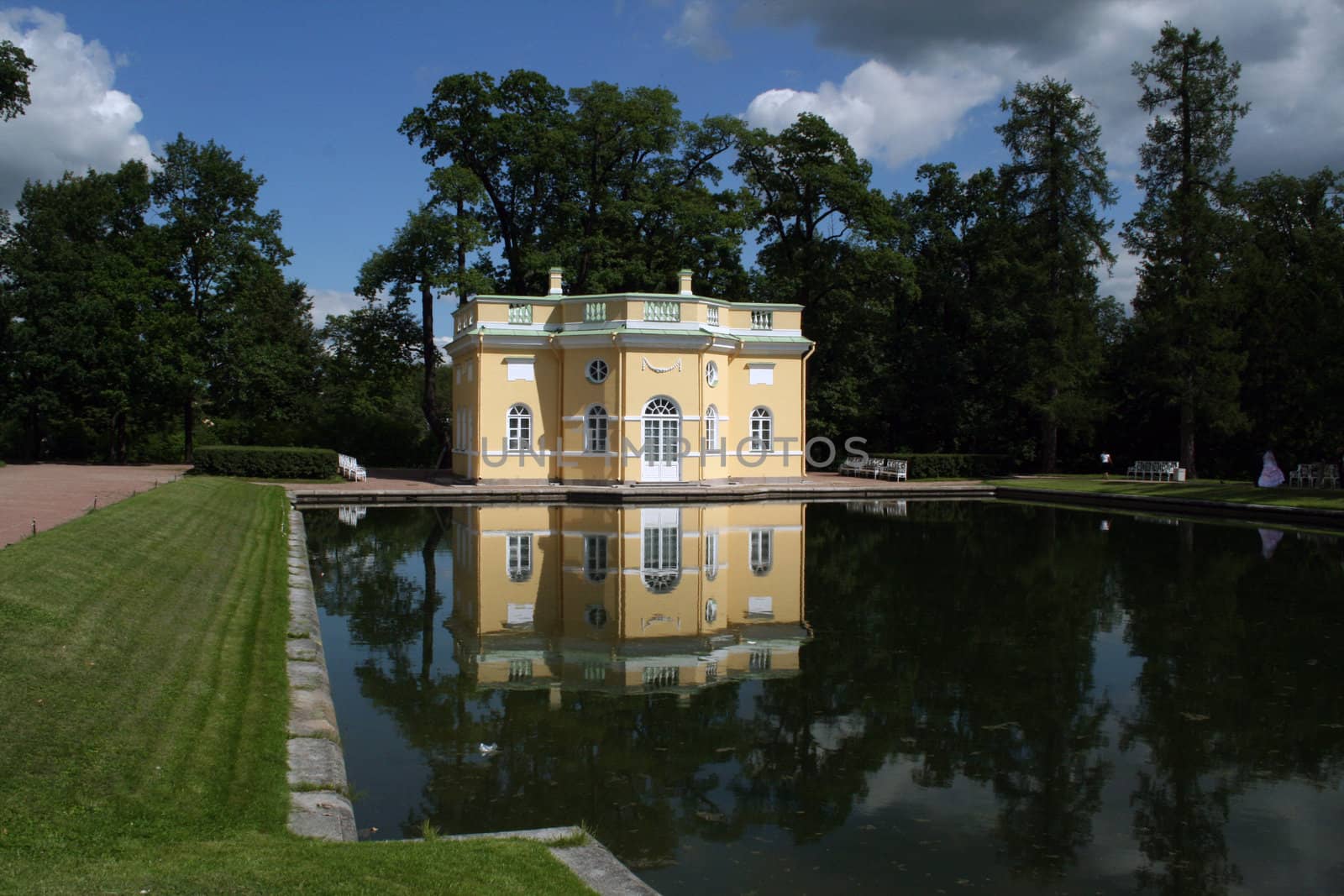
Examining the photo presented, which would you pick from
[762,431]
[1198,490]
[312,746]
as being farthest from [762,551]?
[1198,490]

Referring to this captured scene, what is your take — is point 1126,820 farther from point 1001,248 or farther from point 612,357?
point 1001,248

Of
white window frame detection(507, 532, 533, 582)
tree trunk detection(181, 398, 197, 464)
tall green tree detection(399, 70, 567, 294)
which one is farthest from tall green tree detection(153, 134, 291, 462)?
white window frame detection(507, 532, 533, 582)

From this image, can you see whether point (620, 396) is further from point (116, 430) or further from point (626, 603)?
point (116, 430)

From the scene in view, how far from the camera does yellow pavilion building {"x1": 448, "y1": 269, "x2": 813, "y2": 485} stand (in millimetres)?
23781

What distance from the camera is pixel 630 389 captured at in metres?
23.7

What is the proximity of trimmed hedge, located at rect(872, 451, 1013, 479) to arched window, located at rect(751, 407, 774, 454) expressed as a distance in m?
6.24

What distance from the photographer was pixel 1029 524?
64.2 feet

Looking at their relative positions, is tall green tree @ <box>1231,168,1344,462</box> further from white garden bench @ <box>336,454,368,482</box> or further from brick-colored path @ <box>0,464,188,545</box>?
brick-colored path @ <box>0,464,188,545</box>

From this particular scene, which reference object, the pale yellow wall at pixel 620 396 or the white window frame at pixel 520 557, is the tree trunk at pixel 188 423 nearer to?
the pale yellow wall at pixel 620 396

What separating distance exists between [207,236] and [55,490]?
16.1m

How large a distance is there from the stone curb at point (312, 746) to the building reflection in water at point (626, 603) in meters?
1.20

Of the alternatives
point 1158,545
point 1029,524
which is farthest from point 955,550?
point 1029,524

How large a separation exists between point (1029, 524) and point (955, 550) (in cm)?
501

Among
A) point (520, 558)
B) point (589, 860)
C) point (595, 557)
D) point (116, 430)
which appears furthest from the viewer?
point (116, 430)
